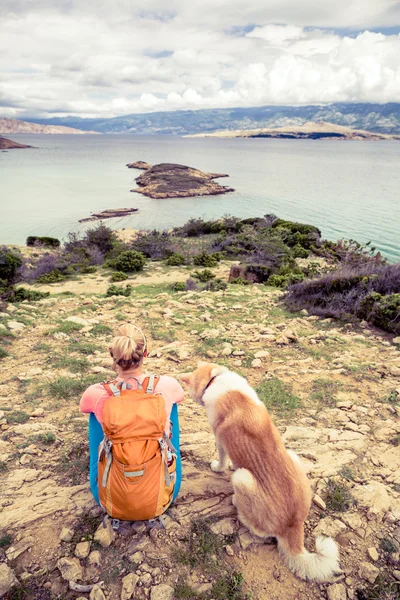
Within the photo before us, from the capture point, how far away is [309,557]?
2553mm

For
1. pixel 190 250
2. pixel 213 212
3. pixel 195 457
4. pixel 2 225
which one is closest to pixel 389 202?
pixel 213 212

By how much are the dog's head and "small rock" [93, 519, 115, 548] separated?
1.25 m

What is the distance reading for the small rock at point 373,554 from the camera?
2687mm

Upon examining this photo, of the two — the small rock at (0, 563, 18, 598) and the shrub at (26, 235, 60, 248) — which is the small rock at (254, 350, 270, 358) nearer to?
the small rock at (0, 563, 18, 598)

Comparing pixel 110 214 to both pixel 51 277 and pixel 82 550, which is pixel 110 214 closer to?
pixel 51 277

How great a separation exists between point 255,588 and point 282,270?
14.2 metres

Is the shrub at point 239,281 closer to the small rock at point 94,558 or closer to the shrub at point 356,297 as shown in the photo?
the shrub at point 356,297

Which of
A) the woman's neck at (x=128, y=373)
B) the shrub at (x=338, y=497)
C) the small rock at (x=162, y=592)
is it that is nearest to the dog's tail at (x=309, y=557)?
the shrub at (x=338, y=497)

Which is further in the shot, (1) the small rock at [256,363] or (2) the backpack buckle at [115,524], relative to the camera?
(1) the small rock at [256,363]

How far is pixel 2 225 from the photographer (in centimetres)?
3097

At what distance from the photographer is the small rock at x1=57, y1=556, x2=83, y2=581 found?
250cm

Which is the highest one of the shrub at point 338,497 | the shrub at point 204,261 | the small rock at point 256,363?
the shrub at point 338,497

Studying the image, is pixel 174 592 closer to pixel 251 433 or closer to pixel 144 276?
pixel 251 433

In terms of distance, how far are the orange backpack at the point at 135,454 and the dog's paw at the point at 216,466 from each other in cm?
74
